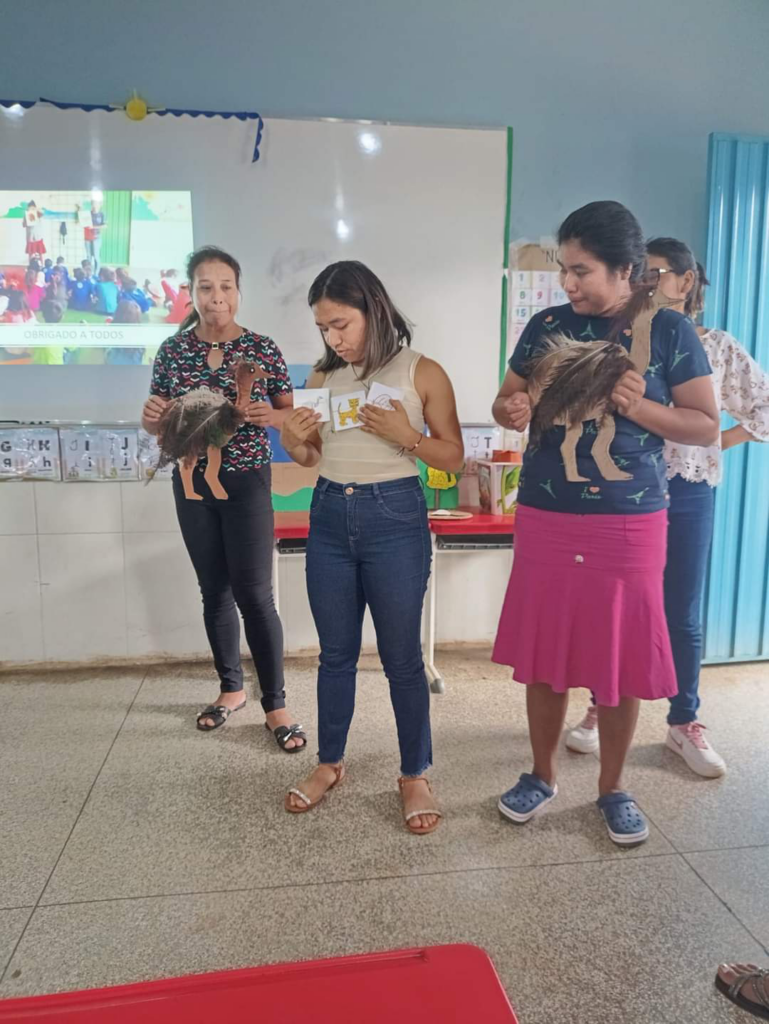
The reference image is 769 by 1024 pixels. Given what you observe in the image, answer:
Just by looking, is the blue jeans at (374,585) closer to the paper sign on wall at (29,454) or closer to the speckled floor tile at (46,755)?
the speckled floor tile at (46,755)

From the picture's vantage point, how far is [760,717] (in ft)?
9.02

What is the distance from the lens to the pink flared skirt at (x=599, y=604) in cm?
173

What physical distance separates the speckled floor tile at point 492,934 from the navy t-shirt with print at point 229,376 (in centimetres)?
126

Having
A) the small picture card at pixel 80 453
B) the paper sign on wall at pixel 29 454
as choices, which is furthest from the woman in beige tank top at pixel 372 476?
the paper sign on wall at pixel 29 454

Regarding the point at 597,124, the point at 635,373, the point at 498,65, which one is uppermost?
the point at 498,65

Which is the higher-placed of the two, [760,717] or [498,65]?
[498,65]

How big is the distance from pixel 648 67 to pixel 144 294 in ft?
8.16

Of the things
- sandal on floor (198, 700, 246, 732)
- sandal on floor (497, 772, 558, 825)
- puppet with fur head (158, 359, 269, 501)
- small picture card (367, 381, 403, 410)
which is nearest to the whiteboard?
puppet with fur head (158, 359, 269, 501)

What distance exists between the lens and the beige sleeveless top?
1.81m

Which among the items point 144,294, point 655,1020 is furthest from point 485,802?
point 144,294

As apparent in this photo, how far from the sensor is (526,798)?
199 cm

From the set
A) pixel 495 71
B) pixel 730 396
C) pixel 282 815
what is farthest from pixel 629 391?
pixel 495 71

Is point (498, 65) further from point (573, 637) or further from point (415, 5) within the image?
point (573, 637)

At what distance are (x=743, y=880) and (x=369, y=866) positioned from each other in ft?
3.12
